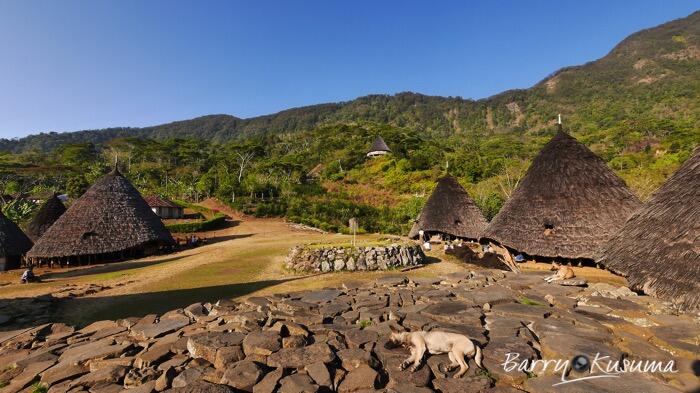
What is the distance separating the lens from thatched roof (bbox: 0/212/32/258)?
1752 centimetres

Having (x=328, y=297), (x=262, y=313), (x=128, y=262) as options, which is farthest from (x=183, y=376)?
(x=128, y=262)

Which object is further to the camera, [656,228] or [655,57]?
[655,57]

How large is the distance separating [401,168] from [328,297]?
134 feet

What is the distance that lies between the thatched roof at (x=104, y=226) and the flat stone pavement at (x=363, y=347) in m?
13.5

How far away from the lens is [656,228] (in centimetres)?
639

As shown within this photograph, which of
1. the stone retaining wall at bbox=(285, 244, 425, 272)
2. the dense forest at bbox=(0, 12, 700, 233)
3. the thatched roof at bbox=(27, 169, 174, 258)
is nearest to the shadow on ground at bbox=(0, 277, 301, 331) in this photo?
the stone retaining wall at bbox=(285, 244, 425, 272)

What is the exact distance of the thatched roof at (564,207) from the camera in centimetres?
1086

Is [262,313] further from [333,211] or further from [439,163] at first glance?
[439,163]

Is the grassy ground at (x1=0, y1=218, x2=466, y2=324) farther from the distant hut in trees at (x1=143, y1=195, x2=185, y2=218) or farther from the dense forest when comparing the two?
the distant hut in trees at (x1=143, y1=195, x2=185, y2=218)

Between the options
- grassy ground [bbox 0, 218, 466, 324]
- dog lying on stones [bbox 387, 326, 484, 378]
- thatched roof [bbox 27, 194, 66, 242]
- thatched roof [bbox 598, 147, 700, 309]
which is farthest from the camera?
thatched roof [bbox 27, 194, 66, 242]

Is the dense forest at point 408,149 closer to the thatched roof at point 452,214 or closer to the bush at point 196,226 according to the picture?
the thatched roof at point 452,214

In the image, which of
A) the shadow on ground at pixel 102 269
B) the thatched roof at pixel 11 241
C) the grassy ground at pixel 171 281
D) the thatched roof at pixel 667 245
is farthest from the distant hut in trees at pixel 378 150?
the thatched roof at pixel 667 245

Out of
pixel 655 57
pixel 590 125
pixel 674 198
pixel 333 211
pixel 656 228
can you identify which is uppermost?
pixel 655 57

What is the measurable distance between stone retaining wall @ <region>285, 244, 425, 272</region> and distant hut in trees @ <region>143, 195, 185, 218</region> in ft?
90.8
